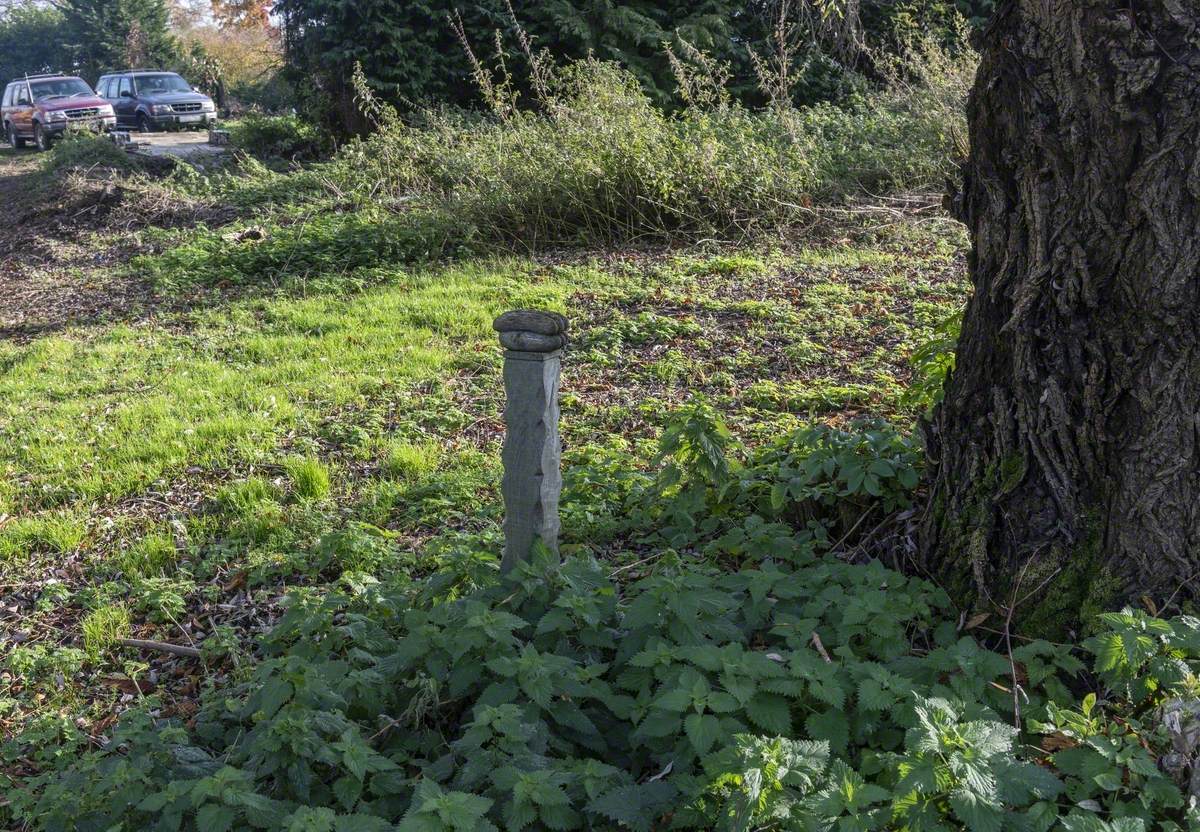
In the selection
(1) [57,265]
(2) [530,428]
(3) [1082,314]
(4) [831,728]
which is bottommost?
(4) [831,728]

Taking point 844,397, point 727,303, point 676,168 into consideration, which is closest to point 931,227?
point 676,168

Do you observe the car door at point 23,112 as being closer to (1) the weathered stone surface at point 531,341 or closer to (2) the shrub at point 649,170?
(2) the shrub at point 649,170

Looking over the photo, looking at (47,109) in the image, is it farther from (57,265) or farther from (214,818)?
(214,818)

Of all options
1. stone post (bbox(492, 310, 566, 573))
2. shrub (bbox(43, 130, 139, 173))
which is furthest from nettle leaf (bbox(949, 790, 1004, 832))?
shrub (bbox(43, 130, 139, 173))

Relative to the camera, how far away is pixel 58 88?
27.6 meters

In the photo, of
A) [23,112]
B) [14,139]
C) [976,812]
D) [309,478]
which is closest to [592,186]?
[309,478]

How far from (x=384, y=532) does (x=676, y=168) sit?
616 cm

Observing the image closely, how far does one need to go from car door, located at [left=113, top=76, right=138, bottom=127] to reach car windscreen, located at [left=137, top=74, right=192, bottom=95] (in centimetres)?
30

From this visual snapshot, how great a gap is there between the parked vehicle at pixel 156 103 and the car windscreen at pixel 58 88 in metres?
1.44

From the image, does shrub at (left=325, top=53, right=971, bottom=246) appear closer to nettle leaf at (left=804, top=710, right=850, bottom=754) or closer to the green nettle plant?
the green nettle plant

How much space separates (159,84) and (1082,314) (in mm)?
28038

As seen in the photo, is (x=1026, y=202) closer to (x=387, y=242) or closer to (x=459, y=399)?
(x=459, y=399)

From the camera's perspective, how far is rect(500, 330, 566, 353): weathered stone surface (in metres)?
3.25

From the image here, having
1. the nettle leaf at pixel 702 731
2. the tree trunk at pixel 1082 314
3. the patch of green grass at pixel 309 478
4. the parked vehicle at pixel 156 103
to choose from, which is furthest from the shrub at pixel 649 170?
the parked vehicle at pixel 156 103
